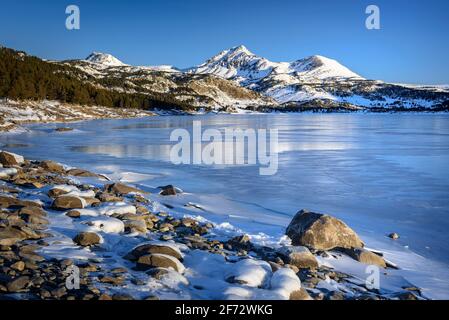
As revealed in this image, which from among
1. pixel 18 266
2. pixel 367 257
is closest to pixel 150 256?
pixel 18 266

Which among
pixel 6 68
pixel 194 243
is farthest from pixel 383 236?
pixel 6 68

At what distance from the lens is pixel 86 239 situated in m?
7.26

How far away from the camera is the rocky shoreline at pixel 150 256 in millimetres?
5504

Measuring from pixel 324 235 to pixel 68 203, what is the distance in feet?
19.8

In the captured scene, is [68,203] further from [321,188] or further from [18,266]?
[321,188]

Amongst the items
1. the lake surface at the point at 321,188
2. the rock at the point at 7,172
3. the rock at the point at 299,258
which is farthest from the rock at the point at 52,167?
the rock at the point at 299,258

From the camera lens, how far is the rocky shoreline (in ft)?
18.1

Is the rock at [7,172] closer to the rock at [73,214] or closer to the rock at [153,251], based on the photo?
the rock at [73,214]

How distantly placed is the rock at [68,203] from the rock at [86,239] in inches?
87.7

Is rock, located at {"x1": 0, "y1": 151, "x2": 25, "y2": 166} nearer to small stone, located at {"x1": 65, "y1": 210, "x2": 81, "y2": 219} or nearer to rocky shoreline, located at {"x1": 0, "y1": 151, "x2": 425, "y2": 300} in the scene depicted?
rocky shoreline, located at {"x1": 0, "y1": 151, "x2": 425, "y2": 300}

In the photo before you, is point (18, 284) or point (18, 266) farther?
point (18, 266)

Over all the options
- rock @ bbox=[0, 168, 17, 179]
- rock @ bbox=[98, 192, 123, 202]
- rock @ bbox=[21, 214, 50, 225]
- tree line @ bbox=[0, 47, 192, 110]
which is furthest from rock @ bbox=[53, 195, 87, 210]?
tree line @ bbox=[0, 47, 192, 110]

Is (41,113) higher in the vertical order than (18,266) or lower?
higher

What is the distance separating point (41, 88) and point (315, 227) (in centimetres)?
8521
